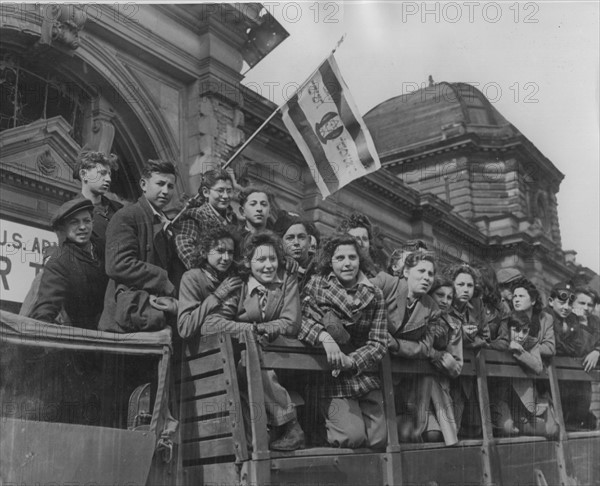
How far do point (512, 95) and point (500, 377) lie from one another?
3320 mm

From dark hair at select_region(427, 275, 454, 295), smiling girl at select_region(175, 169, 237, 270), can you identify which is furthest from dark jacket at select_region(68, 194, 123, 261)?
dark hair at select_region(427, 275, 454, 295)

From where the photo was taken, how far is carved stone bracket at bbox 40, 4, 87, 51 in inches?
370

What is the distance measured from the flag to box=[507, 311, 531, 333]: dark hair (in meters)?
2.04

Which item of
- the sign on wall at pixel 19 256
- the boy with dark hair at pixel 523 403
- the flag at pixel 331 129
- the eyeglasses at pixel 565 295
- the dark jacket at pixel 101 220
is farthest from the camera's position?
the sign on wall at pixel 19 256

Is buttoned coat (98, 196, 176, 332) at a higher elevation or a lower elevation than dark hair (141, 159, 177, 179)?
lower

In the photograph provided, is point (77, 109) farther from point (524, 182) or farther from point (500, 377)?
point (524, 182)

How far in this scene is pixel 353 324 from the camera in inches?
140

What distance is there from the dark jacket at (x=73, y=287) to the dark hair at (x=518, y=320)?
9.61ft

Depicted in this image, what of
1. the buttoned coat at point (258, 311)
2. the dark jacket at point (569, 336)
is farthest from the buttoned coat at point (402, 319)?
the dark jacket at point (569, 336)

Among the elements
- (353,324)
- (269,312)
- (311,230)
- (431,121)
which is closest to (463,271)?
(311,230)

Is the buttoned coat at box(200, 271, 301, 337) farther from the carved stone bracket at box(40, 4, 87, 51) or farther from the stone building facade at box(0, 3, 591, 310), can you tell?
the carved stone bracket at box(40, 4, 87, 51)

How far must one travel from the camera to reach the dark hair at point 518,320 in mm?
4740

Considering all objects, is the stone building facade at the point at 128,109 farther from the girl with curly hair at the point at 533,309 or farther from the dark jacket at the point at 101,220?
the dark jacket at the point at 101,220

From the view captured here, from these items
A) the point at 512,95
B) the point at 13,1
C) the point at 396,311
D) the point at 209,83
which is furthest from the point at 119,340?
the point at 209,83
